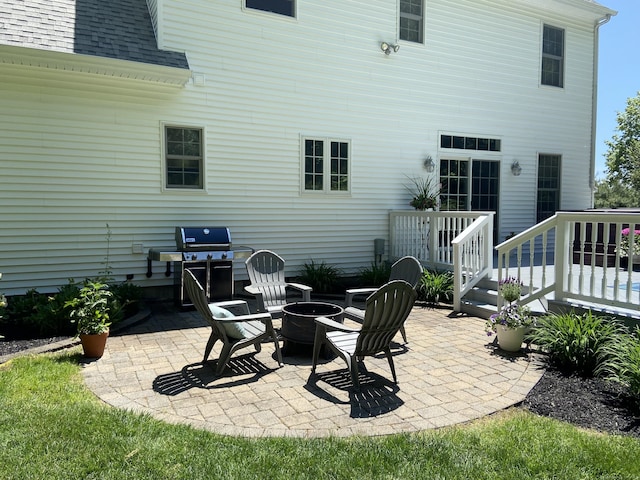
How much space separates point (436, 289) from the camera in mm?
7555

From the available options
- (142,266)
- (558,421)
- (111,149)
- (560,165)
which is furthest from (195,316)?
(560,165)

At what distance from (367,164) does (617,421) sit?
6.92 metres

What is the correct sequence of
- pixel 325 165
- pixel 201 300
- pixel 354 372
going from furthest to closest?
pixel 325 165, pixel 201 300, pixel 354 372

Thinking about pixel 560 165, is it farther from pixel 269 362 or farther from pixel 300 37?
pixel 269 362

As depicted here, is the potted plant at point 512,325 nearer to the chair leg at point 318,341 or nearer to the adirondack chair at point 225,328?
the chair leg at point 318,341

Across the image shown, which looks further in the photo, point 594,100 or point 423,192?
point 594,100

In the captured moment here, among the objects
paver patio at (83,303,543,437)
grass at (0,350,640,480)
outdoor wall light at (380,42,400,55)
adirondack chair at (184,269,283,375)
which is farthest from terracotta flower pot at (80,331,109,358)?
outdoor wall light at (380,42,400,55)

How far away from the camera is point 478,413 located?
3.58 m

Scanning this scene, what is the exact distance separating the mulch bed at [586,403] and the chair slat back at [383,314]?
1225mm

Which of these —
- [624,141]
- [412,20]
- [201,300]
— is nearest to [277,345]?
[201,300]

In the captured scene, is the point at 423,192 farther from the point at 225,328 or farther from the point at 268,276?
the point at 225,328

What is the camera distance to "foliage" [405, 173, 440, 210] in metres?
9.66

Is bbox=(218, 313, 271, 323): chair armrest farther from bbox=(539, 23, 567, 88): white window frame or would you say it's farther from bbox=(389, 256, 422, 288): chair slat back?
bbox=(539, 23, 567, 88): white window frame

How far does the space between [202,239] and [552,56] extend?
10.3 m
